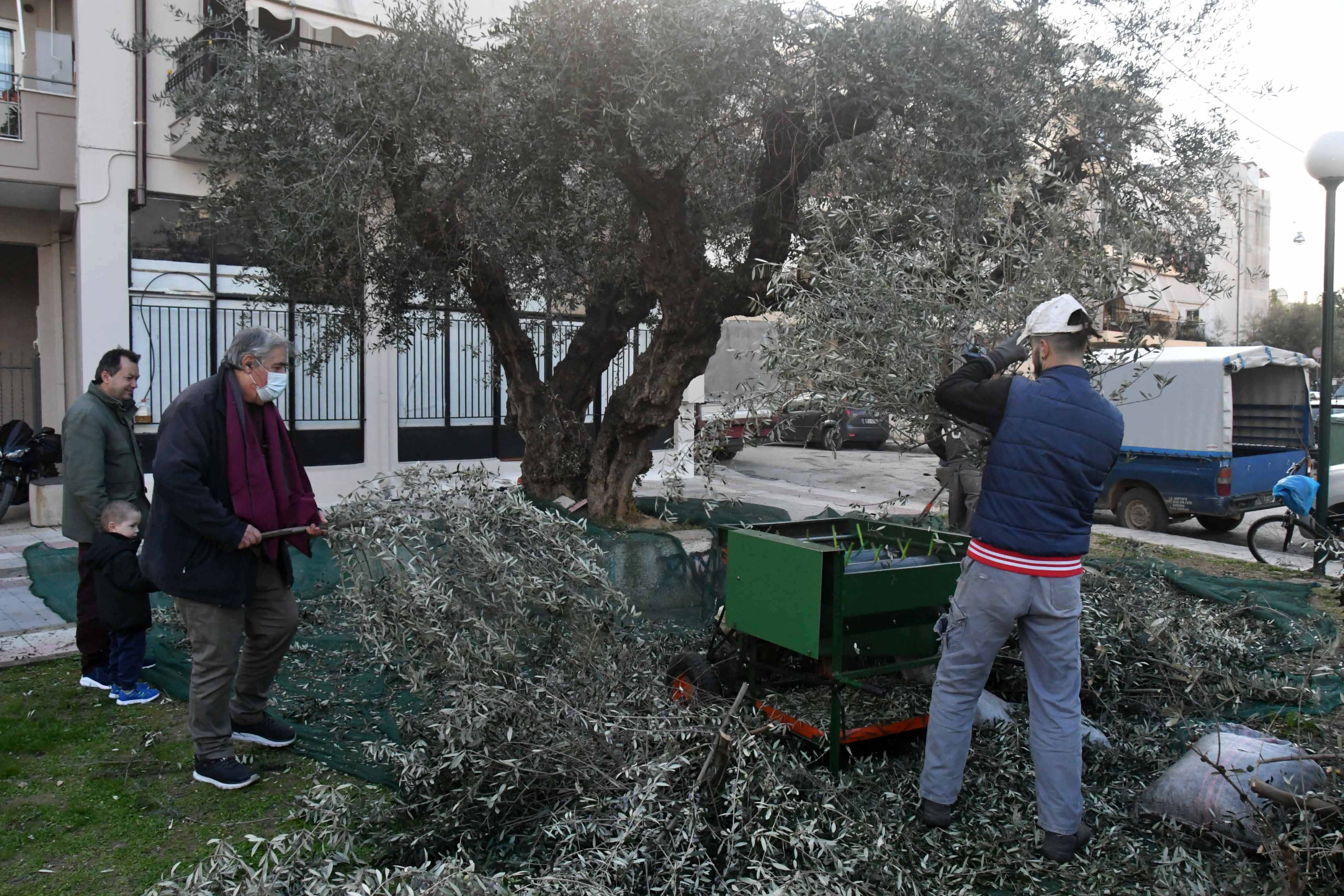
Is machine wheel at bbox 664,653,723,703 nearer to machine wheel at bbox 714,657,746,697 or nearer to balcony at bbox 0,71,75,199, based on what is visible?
machine wheel at bbox 714,657,746,697

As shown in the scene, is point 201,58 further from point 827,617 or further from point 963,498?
point 827,617

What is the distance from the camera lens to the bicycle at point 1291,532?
875cm

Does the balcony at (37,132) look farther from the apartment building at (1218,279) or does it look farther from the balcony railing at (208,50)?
the apartment building at (1218,279)

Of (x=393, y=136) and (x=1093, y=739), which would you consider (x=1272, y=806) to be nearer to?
(x=1093, y=739)

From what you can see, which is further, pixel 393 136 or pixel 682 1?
pixel 393 136

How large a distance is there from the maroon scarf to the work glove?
117 inches

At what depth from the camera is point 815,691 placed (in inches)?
191

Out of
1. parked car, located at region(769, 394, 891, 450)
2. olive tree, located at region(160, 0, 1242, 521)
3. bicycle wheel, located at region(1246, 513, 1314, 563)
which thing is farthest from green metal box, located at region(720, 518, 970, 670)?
bicycle wheel, located at region(1246, 513, 1314, 563)

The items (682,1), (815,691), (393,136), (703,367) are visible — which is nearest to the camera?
(815,691)

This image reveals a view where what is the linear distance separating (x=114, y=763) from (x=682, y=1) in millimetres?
5596

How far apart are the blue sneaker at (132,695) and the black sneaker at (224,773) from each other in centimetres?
126

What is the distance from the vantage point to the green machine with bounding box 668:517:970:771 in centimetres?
405

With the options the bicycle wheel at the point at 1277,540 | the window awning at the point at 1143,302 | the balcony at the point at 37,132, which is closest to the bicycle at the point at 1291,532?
the bicycle wheel at the point at 1277,540

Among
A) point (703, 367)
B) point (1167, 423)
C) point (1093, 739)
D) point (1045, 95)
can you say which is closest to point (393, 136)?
point (703, 367)
